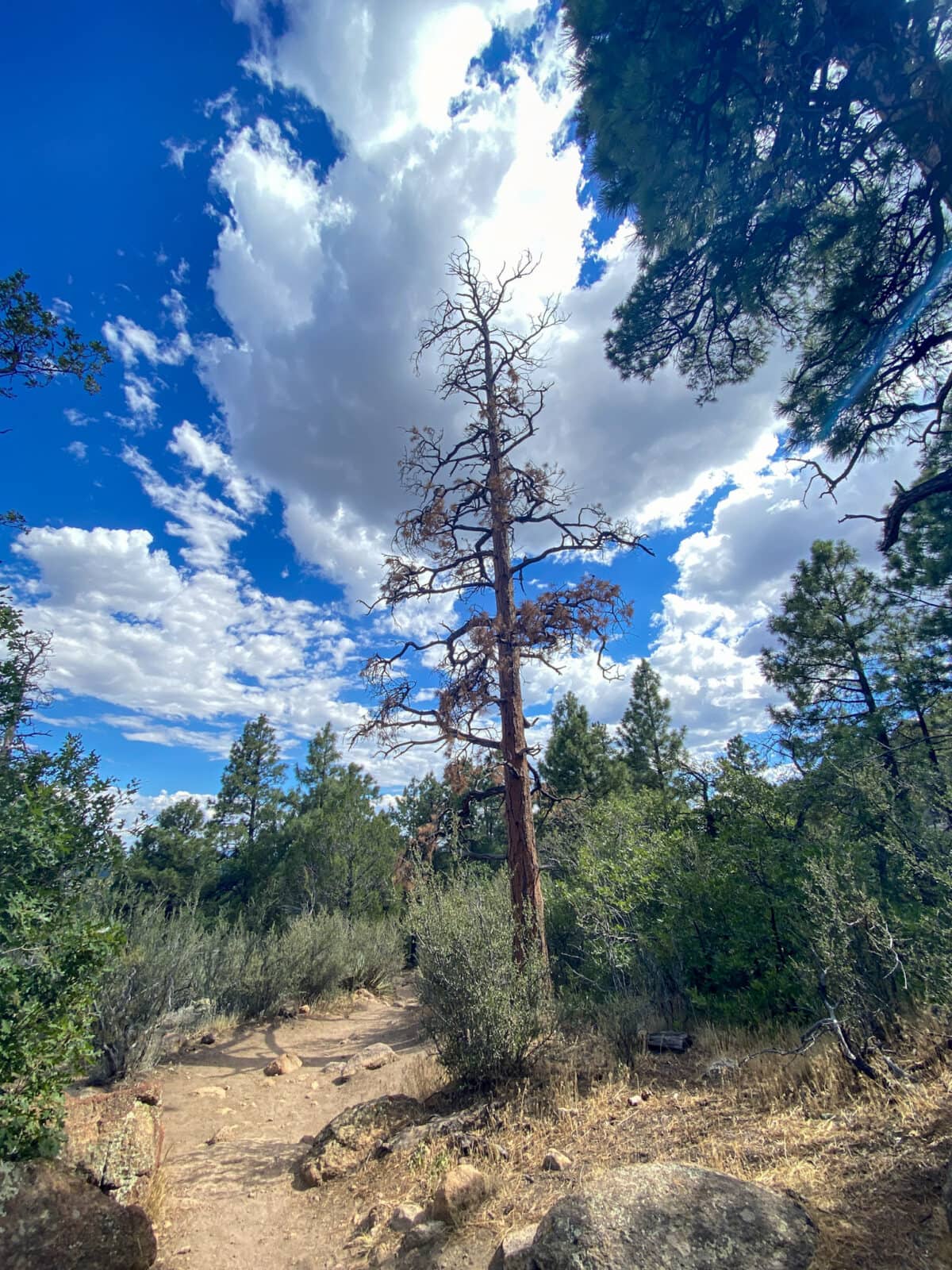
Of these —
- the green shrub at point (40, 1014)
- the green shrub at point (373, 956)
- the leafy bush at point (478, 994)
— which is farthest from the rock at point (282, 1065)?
the green shrub at point (40, 1014)

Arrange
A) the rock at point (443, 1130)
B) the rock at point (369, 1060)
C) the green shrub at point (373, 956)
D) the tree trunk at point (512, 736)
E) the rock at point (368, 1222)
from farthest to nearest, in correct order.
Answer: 1. the green shrub at point (373, 956)
2. the rock at point (369, 1060)
3. the tree trunk at point (512, 736)
4. the rock at point (443, 1130)
5. the rock at point (368, 1222)

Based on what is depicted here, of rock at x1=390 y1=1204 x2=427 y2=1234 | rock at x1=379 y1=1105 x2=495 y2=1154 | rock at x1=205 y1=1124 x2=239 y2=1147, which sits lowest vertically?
rock at x1=205 y1=1124 x2=239 y2=1147

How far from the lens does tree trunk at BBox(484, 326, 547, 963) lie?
7043 mm

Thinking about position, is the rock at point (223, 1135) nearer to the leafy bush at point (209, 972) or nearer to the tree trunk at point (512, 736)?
the leafy bush at point (209, 972)

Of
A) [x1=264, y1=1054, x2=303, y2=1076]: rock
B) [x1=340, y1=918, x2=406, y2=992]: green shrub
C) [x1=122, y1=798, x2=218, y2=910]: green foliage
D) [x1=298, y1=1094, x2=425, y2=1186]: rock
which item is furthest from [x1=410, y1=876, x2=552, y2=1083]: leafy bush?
[x1=122, y1=798, x2=218, y2=910]: green foliage

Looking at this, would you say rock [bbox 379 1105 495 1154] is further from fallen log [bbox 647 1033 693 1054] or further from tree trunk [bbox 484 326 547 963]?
fallen log [bbox 647 1033 693 1054]

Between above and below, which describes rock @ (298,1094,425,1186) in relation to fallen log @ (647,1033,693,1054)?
below

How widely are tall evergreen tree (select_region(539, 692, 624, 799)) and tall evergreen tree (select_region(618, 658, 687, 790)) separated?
119 centimetres

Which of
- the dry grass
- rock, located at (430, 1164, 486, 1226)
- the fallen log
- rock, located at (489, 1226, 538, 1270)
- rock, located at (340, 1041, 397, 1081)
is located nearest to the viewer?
the dry grass

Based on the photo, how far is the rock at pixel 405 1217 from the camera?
3.60 m

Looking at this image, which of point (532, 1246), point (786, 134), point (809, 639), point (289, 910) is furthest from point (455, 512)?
point (289, 910)

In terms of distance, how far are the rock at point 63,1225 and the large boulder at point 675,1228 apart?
2.56 meters

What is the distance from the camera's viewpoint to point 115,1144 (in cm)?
389

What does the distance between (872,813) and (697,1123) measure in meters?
3.70
